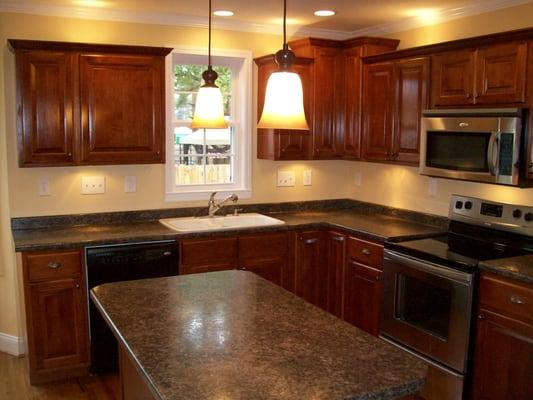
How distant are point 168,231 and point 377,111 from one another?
178 cm

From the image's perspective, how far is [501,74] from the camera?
3180 mm

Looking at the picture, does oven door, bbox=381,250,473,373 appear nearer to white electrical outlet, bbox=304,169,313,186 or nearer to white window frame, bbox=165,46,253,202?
white electrical outlet, bbox=304,169,313,186

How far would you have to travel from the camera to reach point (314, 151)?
4469mm

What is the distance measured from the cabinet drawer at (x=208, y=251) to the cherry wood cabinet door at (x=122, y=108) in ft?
2.20

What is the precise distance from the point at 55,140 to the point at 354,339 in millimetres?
2557

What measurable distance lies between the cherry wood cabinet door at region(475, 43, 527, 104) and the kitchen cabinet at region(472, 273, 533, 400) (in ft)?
3.37

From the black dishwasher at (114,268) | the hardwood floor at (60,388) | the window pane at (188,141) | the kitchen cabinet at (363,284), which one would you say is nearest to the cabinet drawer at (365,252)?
the kitchen cabinet at (363,284)

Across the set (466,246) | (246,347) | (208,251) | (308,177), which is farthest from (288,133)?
(246,347)

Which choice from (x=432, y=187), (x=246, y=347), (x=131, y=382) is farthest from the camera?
(x=432, y=187)

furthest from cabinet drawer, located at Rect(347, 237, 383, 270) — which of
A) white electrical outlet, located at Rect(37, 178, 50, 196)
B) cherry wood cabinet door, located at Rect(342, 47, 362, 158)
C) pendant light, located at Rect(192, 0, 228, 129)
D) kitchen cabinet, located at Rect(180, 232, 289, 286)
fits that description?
white electrical outlet, located at Rect(37, 178, 50, 196)

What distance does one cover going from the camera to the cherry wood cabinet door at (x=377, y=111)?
405 cm

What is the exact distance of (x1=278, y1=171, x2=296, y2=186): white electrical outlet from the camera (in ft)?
15.5

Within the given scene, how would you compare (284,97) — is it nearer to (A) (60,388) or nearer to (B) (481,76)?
(B) (481,76)

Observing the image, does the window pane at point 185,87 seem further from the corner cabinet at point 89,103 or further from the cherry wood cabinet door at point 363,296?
the cherry wood cabinet door at point 363,296
